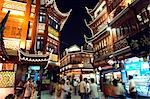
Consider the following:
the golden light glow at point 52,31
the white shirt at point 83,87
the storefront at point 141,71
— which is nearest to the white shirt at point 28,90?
the white shirt at point 83,87

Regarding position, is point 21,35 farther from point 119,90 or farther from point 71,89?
point 119,90

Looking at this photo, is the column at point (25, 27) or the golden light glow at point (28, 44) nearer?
the column at point (25, 27)

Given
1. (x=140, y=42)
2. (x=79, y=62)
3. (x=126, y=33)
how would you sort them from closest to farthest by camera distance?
(x=140, y=42) < (x=126, y=33) < (x=79, y=62)

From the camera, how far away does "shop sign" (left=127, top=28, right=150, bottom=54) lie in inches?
501

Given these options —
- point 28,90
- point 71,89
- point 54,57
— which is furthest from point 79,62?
point 28,90

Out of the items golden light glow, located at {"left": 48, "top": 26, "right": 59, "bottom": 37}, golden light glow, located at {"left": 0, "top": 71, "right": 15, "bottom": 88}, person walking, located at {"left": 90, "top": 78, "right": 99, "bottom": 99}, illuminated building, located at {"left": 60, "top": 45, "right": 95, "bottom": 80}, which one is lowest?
person walking, located at {"left": 90, "top": 78, "right": 99, "bottom": 99}

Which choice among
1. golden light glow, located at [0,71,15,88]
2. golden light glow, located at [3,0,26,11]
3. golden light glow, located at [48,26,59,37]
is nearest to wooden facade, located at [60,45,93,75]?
golden light glow, located at [48,26,59,37]

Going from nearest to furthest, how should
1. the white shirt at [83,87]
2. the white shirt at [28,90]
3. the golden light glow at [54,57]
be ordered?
the white shirt at [28,90], the white shirt at [83,87], the golden light glow at [54,57]

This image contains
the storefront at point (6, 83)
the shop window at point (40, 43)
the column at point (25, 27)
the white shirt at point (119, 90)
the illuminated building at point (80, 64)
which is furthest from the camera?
the illuminated building at point (80, 64)

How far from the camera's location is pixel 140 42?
13422mm

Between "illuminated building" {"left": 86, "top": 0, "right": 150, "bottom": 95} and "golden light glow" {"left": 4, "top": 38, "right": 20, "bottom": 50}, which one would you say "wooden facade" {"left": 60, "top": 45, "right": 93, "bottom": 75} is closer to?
"illuminated building" {"left": 86, "top": 0, "right": 150, "bottom": 95}

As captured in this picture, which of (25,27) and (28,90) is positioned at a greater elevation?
(25,27)

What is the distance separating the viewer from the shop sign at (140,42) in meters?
12.7

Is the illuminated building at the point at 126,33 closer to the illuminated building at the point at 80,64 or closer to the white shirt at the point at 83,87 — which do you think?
the white shirt at the point at 83,87
